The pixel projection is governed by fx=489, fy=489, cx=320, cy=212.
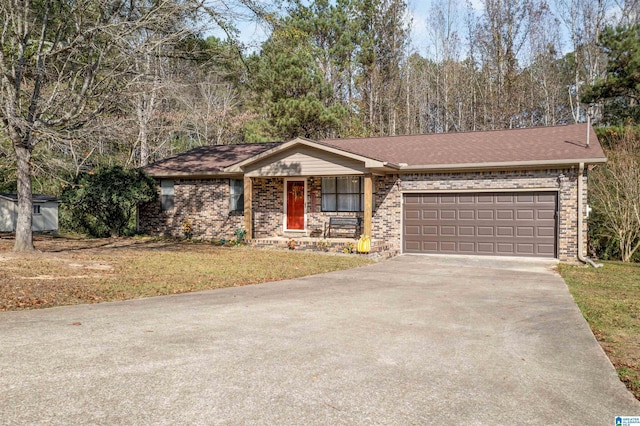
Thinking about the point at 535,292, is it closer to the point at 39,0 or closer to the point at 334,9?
the point at 39,0

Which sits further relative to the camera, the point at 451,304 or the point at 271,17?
the point at 271,17

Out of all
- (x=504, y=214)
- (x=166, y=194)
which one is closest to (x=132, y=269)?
(x=166, y=194)

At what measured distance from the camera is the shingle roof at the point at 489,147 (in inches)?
557

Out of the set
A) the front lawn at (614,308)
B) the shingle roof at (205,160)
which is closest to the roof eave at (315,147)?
the shingle roof at (205,160)

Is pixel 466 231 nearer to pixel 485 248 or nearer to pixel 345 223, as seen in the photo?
pixel 485 248

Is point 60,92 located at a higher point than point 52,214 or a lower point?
higher

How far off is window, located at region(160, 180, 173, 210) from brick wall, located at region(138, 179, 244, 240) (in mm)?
181

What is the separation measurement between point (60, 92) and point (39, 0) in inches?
95.5

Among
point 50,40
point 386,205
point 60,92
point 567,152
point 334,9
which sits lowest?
point 386,205

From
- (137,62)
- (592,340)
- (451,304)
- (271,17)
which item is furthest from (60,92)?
(592,340)

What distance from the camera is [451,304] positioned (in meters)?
7.55

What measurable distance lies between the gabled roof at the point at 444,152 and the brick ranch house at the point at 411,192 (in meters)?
0.04

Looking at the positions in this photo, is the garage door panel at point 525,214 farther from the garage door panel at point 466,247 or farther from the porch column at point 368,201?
the porch column at point 368,201

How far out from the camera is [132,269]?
1073 cm
